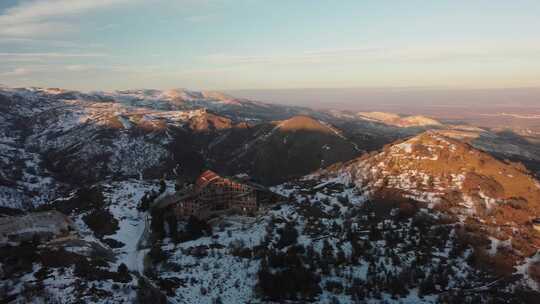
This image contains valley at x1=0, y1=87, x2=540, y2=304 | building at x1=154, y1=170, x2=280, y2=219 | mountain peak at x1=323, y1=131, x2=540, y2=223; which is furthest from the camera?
building at x1=154, y1=170, x2=280, y2=219

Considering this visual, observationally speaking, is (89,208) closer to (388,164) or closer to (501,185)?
(388,164)

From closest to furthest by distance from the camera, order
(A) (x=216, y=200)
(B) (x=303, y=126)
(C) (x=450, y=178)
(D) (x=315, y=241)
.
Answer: (D) (x=315, y=241)
(A) (x=216, y=200)
(C) (x=450, y=178)
(B) (x=303, y=126)

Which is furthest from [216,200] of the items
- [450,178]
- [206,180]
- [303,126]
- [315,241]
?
[303,126]

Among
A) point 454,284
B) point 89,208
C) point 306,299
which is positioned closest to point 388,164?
point 454,284

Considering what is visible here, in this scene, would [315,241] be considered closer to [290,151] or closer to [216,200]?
[216,200]

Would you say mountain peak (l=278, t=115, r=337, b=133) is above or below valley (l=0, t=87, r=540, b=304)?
above

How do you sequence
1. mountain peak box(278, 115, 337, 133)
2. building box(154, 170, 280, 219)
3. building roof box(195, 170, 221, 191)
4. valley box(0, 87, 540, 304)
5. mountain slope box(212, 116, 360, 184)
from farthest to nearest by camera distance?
mountain peak box(278, 115, 337, 133) → mountain slope box(212, 116, 360, 184) → building roof box(195, 170, 221, 191) → building box(154, 170, 280, 219) → valley box(0, 87, 540, 304)

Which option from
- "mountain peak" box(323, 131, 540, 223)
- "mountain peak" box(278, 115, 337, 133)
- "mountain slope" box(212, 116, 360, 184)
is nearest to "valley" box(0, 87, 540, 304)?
"mountain peak" box(323, 131, 540, 223)

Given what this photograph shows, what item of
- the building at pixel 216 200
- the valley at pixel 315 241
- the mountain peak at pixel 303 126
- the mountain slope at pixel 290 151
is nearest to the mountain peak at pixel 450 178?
the valley at pixel 315 241

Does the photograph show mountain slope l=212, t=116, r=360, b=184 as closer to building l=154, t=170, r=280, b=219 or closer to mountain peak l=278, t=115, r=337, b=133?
mountain peak l=278, t=115, r=337, b=133

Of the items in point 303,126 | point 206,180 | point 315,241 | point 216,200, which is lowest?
point 315,241
